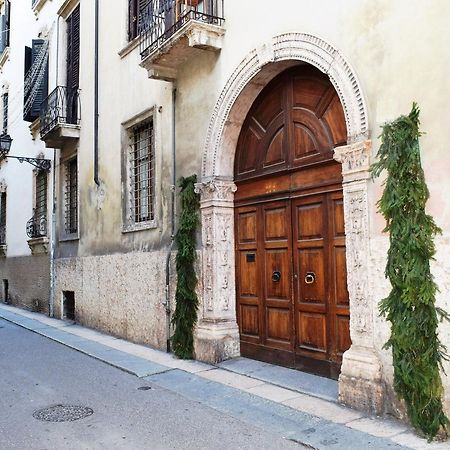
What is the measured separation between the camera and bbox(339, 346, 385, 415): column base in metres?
5.02

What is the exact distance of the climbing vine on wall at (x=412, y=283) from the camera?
4500 millimetres

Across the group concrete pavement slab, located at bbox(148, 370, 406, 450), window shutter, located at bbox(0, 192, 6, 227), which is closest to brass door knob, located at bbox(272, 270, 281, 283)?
concrete pavement slab, located at bbox(148, 370, 406, 450)

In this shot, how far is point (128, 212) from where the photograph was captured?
1034 cm

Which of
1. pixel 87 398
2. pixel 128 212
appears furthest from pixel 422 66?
pixel 128 212

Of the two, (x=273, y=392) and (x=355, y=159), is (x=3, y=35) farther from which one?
(x=273, y=392)

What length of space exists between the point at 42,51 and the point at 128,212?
26.7ft

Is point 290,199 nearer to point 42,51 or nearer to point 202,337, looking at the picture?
point 202,337

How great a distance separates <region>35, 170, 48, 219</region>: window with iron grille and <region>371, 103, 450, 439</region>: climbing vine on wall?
12.1 meters

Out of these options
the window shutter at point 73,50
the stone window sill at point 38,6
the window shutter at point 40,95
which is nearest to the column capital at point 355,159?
the window shutter at point 73,50

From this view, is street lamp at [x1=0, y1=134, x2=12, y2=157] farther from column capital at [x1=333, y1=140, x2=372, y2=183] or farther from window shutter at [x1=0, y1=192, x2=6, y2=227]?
column capital at [x1=333, y1=140, x2=372, y2=183]

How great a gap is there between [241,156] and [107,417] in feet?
13.5

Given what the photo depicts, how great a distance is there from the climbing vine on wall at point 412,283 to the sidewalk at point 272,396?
35cm

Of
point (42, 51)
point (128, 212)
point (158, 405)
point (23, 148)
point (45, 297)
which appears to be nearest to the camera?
point (158, 405)

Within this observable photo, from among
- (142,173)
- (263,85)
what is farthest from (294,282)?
(142,173)
